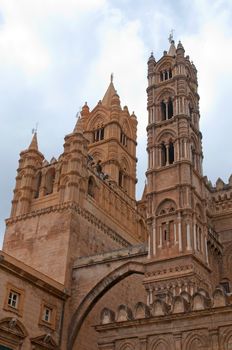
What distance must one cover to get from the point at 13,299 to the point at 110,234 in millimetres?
13614

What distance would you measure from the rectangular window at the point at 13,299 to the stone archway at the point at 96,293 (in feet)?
18.8

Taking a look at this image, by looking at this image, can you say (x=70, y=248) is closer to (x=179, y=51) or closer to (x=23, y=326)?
(x=23, y=326)

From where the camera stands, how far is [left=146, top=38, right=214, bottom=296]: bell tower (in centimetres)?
3148

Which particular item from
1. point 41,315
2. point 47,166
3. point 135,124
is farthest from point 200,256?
point 135,124

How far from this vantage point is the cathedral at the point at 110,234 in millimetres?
29500

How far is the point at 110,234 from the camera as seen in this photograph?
4081 centimetres

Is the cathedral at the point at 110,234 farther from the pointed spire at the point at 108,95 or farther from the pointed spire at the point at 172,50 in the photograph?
the pointed spire at the point at 108,95

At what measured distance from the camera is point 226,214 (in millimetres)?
37719


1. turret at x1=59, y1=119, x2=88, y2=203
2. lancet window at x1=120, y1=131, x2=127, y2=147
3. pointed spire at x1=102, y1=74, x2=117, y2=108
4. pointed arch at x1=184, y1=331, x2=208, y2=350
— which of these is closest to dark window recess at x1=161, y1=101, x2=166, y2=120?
turret at x1=59, y1=119, x2=88, y2=203

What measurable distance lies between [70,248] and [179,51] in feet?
58.2

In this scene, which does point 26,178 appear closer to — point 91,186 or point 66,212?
point 91,186

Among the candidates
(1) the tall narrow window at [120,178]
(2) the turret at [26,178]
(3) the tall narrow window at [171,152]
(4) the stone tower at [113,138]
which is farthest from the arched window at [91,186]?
(1) the tall narrow window at [120,178]

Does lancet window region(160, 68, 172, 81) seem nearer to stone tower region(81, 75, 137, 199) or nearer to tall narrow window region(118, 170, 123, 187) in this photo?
stone tower region(81, 75, 137, 199)

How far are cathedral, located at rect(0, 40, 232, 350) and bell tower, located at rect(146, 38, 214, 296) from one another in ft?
0.26
